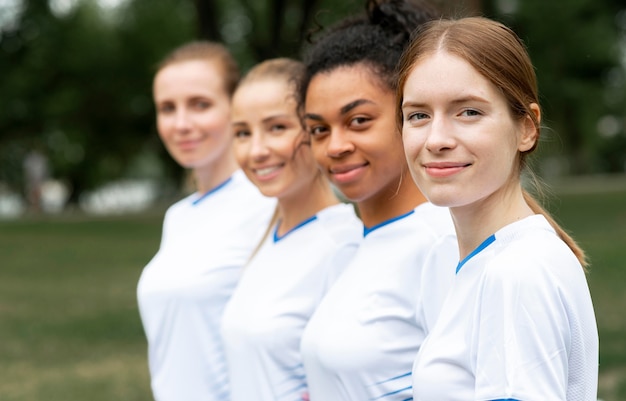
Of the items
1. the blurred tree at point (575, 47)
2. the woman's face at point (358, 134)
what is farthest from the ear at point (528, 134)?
the blurred tree at point (575, 47)

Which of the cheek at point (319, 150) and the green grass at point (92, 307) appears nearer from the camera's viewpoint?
the cheek at point (319, 150)

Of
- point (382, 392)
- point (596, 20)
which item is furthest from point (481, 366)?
point (596, 20)

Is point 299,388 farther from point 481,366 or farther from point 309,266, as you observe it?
point 481,366

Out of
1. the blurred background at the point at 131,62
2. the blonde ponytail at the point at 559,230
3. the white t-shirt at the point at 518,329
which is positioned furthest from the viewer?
the blurred background at the point at 131,62

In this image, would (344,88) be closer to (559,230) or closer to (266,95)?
(266,95)

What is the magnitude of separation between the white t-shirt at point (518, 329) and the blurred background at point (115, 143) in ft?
1.63

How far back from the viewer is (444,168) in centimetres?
198

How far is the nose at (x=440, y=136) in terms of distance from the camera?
Result: 1959 mm

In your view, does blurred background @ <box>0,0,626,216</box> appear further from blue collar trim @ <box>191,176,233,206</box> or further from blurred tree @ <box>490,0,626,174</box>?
blue collar trim @ <box>191,176,233,206</box>

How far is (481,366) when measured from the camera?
1.85m

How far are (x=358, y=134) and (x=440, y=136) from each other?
0.66 m

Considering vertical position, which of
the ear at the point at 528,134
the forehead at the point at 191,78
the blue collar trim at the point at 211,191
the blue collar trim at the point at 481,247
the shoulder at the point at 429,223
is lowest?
the blue collar trim at the point at 481,247

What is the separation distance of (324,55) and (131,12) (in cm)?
2967

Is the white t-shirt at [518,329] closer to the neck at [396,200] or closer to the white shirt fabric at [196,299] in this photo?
the neck at [396,200]
